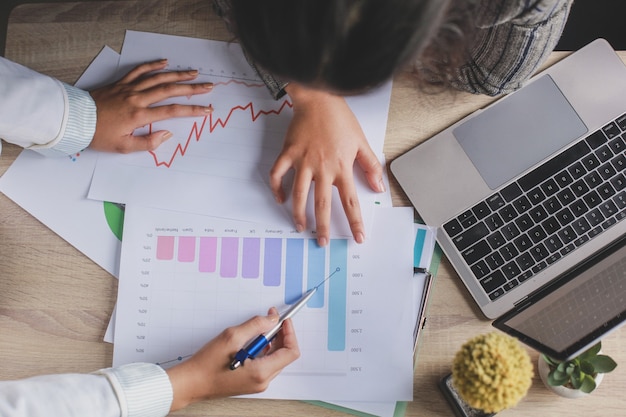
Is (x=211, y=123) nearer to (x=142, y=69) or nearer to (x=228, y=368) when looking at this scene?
(x=142, y=69)

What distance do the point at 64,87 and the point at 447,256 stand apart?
0.52 m

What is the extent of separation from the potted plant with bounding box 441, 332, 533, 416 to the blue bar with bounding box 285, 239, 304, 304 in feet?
0.71

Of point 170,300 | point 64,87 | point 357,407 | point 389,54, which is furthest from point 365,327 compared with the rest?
point 64,87

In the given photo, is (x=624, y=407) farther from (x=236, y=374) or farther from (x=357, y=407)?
(x=236, y=374)

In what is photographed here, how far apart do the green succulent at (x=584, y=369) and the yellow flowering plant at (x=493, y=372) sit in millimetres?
85

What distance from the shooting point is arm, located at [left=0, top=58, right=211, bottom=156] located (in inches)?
31.5

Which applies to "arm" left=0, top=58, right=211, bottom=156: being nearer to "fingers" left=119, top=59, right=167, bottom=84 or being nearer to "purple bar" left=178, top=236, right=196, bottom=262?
"fingers" left=119, top=59, right=167, bottom=84

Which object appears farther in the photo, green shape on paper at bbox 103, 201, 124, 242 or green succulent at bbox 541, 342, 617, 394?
green shape on paper at bbox 103, 201, 124, 242

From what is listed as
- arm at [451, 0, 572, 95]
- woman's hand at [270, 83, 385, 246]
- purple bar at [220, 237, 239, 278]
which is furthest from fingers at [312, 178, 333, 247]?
arm at [451, 0, 572, 95]

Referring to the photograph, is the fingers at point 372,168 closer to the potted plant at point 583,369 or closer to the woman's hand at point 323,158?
the woman's hand at point 323,158

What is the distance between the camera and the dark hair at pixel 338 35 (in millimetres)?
492

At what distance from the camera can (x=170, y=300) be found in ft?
2.59

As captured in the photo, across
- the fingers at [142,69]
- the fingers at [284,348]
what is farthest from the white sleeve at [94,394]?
the fingers at [142,69]

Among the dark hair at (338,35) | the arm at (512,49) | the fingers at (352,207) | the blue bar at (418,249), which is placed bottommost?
the blue bar at (418,249)
